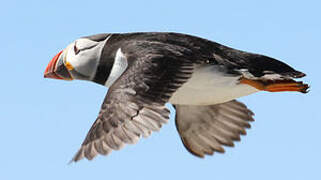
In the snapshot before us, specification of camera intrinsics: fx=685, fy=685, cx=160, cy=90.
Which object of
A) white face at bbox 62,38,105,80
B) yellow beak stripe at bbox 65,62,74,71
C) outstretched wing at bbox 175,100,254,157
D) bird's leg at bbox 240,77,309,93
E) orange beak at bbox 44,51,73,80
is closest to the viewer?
bird's leg at bbox 240,77,309,93

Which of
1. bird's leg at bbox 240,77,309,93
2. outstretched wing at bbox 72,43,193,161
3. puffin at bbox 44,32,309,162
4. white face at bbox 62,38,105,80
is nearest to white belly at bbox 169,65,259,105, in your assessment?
puffin at bbox 44,32,309,162

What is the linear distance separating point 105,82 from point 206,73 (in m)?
1.07

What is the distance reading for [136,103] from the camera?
5.99m

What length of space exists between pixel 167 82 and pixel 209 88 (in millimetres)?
966

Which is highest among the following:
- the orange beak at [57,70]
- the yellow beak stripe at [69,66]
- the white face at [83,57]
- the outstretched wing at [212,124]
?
→ the white face at [83,57]

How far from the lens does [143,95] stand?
6.07 metres

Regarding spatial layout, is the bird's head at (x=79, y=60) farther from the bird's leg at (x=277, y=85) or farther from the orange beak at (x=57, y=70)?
the bird's leg at (x=277, y=85)

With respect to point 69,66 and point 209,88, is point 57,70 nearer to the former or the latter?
point 69,66

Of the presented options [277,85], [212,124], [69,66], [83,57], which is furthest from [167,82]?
[212,124]

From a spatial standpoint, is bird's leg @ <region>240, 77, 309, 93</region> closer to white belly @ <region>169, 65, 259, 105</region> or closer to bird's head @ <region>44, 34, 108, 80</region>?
white belly @ <region>169, 65, 259, 105</region>

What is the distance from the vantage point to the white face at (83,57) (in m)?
7.34

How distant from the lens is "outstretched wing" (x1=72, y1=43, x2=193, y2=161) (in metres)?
5.80

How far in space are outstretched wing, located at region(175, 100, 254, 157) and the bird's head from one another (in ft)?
4.81

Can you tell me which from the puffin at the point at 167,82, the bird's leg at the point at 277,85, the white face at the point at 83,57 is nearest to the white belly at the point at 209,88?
the puffin at the point at 167,82
